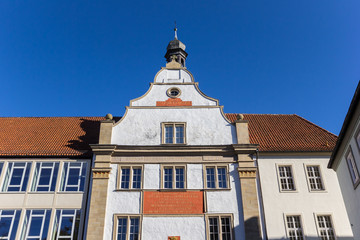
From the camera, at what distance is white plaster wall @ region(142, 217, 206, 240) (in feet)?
65.8

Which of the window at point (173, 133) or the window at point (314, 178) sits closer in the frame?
the window at point (314, 178)

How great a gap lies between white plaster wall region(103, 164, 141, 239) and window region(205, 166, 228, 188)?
14.5 feet

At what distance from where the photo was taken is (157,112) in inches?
962

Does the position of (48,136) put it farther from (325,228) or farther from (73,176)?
(325,228)

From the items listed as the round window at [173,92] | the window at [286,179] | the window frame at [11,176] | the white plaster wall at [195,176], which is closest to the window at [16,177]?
the window frame at [11,176]

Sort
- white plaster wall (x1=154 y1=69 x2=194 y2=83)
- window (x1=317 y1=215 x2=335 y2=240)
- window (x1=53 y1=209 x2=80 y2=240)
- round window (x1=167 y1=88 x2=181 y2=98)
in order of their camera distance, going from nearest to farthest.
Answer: window (x1=53 y1=209 x2=80 y2=240) < window (x1=317 y1=215 x2=335 y2=240) < round window (x1=167 y1=88 x2=181 y2=98) < white plaster wall (x1=154 y1=69 x2=194 y2=83)

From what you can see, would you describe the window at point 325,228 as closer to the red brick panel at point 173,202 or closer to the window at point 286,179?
the window at point 286,179

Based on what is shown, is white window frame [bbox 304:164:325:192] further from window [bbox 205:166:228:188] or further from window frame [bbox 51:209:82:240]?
window frame [bbox 51:209:82:240]

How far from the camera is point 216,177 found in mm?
21953

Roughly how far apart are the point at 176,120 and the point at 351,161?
1101 centimetres

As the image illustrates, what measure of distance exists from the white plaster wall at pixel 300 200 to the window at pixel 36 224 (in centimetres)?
1286

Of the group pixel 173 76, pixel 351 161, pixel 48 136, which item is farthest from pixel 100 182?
pixel 351 161

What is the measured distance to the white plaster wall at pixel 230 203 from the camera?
67.3 ft

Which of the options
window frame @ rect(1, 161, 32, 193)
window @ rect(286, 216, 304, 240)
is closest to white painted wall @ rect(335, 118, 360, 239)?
window @ rect(286, 216, 304, 240)
